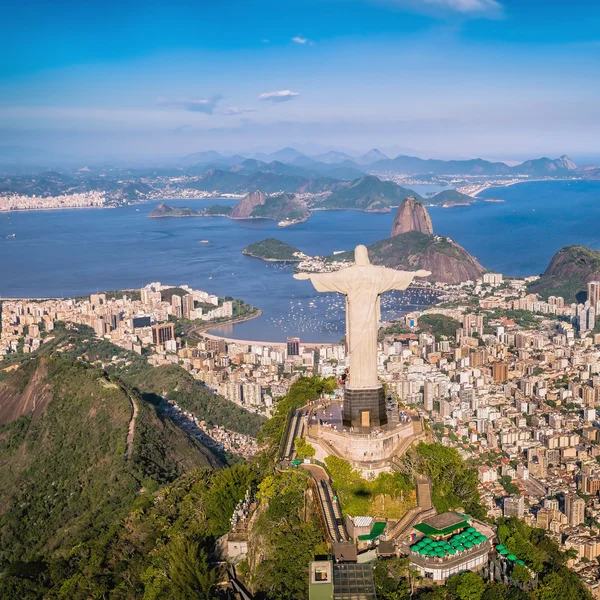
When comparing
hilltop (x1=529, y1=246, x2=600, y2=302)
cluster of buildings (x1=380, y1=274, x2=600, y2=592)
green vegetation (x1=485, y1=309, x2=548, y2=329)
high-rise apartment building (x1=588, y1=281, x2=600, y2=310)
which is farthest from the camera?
hilltop (x1=529, y1=246, x2=600, y2=302)

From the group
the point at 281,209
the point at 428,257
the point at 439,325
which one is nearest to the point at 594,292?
the point at 439,325

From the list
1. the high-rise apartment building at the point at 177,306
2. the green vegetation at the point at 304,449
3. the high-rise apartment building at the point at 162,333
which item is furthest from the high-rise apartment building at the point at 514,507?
the high-rise apartment building at the point at 177,306

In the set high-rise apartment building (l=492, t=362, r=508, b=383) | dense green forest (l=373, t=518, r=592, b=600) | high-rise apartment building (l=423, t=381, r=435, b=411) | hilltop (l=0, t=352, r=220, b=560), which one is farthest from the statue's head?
high-rise apartment building (l=492, t=362, r=508, b=383)

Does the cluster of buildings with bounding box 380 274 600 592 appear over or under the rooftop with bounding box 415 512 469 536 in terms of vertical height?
under

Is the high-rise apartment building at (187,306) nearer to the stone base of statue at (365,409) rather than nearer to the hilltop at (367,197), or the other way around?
the stone base of statue at (365,409)

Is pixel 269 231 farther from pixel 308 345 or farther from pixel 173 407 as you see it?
pixel 173 407

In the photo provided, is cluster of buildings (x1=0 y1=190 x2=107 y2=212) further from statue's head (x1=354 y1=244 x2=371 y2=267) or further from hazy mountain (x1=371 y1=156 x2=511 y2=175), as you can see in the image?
statue's head (x1=354 y1=244 x2=371 y2=267)

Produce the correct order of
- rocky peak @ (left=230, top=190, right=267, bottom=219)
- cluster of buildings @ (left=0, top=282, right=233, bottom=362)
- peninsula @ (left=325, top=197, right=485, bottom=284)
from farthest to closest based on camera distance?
rocky peak @ (left=230, top=190, right=267, bottom=219)
peninsula @ (left=325, top=197, right=485, bottom=284)
cluster of buildings @ (left=0, top=282, right=233, bottom=362)

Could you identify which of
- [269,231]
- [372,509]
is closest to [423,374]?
[372,509]
